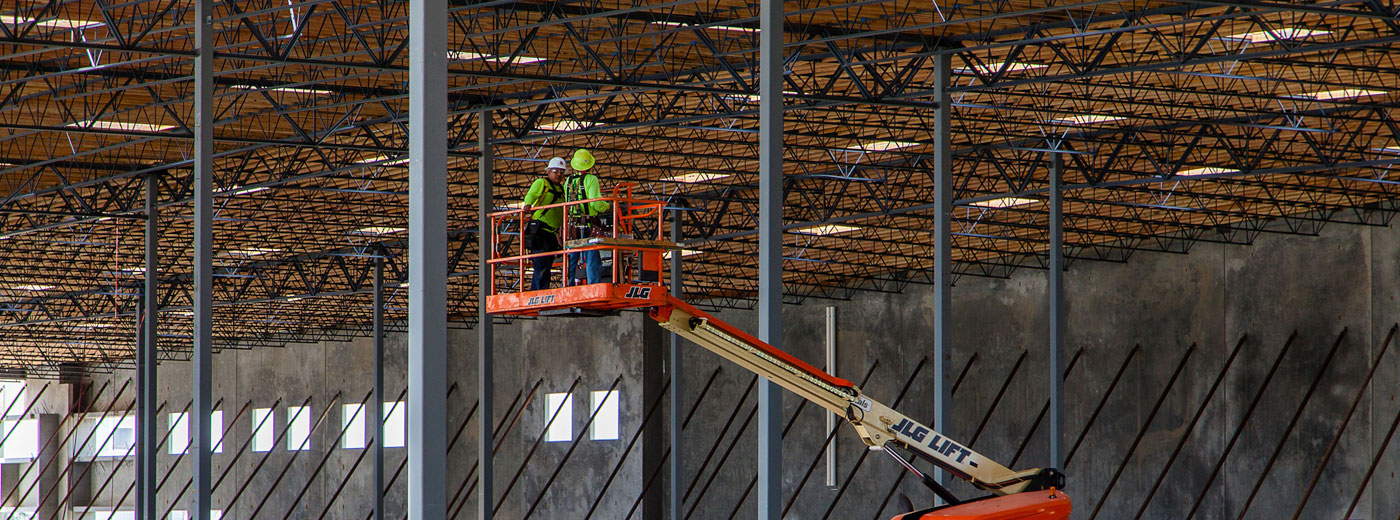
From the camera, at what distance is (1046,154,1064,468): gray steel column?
36719mm

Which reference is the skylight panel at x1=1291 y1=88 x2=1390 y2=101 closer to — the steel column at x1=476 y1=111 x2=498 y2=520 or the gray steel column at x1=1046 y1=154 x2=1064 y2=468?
the gray steel column at x1=1046 y1=154 x2=1064 y2=468

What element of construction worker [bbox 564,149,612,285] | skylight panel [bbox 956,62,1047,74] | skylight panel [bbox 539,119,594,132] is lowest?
construction worker [bbox 564,149,612,285]

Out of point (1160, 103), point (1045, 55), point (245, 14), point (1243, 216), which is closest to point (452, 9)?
point (245, 14)

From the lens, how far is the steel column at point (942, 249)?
84.6ft

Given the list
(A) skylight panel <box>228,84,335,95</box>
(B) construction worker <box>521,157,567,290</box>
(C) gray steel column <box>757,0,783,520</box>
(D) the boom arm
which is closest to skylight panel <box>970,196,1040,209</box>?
(A) skylight panel <box>228,84,335,95</box>

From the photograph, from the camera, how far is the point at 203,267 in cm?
2020

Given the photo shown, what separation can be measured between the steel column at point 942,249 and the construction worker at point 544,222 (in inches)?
379

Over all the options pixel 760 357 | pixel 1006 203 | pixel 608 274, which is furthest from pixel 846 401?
pixel 1006 203

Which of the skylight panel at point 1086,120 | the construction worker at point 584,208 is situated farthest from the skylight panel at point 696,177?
the construction worker at point 584,208

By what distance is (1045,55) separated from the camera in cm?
3212

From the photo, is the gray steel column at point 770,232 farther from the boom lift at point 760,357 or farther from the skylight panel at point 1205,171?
the skylight panel at point 1205,171

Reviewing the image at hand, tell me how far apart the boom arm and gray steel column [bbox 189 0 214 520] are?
622 centimetres

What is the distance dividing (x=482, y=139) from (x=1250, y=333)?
1057 inches

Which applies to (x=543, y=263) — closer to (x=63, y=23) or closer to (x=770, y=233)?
(x=770, y=233)
